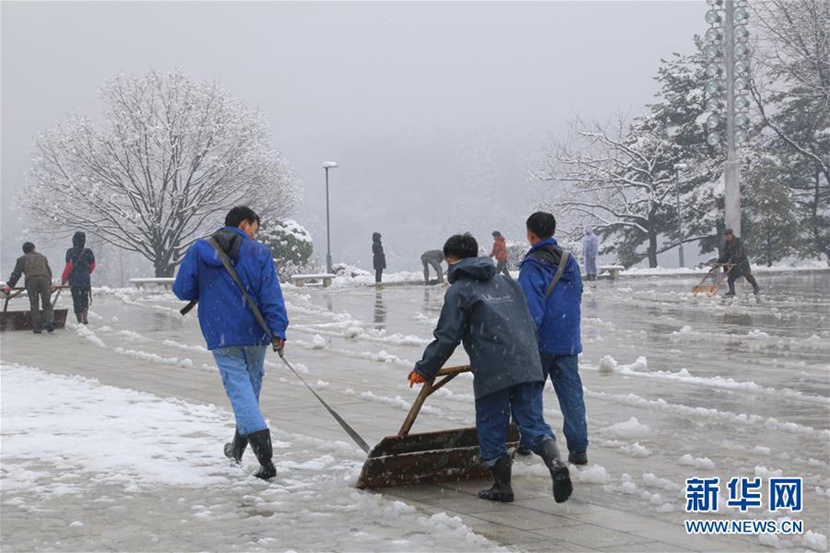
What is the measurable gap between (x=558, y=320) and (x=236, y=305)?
202cm

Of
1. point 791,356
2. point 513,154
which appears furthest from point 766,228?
point 513,154

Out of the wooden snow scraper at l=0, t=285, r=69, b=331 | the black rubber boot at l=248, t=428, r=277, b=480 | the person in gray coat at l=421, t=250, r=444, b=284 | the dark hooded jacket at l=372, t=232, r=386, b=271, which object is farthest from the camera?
the dark hooded jacket at l=372, t=232, r=386, b=271

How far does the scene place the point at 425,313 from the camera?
73.1 feet

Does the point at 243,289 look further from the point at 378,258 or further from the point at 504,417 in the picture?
the point at 378,258

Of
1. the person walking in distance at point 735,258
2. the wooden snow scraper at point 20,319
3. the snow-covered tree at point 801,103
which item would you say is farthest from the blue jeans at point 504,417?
the snow-covered tree at point 801,103

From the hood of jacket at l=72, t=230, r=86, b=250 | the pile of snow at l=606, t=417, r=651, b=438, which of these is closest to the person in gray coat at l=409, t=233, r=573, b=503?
the pile of snow at l=606, t=417, r=651, b=438

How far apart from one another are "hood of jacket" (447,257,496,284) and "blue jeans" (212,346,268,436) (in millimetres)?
1557

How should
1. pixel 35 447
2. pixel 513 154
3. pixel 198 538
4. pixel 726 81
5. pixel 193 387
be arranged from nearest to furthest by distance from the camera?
pixel 198 538 → pixel 35 447 → pixel 193 387 → pixel 726 81 → pixel 513 154

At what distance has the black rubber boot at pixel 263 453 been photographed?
271 inches

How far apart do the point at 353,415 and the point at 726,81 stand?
82.4 feet

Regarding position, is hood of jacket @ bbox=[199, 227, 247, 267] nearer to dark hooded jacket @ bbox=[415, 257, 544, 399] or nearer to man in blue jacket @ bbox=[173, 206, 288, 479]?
man in blue jacket @ bbox=[173, 206, 288, 479]

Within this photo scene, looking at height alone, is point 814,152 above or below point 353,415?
above

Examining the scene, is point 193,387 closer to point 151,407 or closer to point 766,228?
point 151,407

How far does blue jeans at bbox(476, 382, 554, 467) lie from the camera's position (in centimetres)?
633
